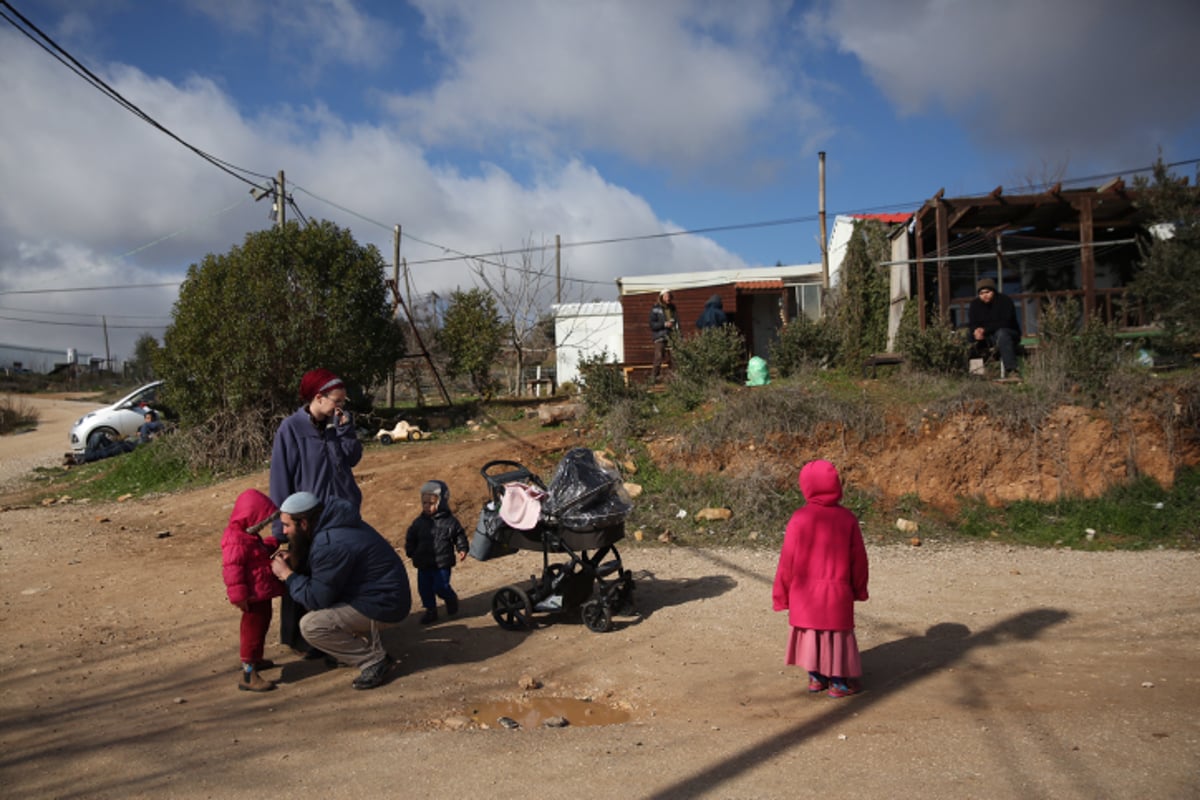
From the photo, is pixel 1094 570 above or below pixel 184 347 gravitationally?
below

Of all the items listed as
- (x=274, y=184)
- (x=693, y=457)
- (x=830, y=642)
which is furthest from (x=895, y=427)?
(x=274, y=184)

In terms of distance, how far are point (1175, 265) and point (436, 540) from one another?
11406mm

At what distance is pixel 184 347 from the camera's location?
15820 mm

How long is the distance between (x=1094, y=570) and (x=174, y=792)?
8364mm

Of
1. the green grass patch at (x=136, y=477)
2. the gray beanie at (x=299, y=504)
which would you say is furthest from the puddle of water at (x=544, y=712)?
the green grass patch at (x=136, y=477)

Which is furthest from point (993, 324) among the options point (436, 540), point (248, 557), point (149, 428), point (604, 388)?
point (149, 428)

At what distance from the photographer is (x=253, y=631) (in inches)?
227

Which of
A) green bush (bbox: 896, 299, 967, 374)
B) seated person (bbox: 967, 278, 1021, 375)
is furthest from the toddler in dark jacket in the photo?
seated person (bbox: 967, 278, 1021, 375)

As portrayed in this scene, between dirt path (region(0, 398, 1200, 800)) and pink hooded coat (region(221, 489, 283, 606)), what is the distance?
698 mm

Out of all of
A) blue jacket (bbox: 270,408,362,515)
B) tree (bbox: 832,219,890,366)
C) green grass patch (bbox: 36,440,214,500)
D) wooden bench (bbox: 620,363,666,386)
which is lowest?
green grass patch (bbox: 36,440,214,500)

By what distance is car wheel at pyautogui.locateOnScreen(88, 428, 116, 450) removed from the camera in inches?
773

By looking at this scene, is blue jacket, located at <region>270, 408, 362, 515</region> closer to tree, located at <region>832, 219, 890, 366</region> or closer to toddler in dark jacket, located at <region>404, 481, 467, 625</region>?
toddler in dark jacket, located at <region>404, 481, 467, 625</region>

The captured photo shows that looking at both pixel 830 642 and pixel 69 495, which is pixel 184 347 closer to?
pixel 69 495

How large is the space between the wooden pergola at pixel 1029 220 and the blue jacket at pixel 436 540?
410 inches
